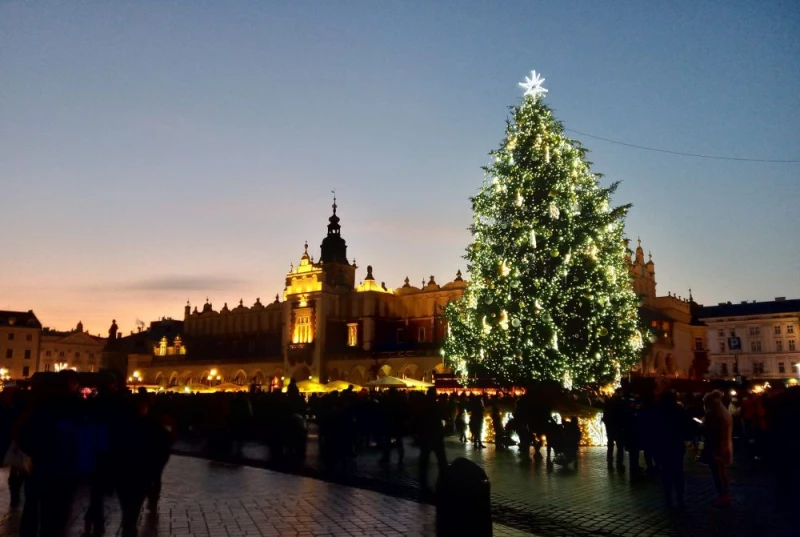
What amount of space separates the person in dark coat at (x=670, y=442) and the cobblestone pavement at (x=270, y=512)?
3.28 metres

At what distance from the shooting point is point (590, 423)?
2172 cm

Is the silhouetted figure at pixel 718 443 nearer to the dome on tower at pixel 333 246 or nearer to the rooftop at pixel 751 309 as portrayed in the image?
the dome on tower at pixel 333 246

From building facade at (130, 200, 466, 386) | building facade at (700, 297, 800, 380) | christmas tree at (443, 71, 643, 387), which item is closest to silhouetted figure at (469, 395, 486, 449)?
christmas tree at (443, 71, 643, 387)

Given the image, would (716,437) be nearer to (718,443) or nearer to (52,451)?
(718,443)

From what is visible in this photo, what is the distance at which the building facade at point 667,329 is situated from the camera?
5578 centimetres

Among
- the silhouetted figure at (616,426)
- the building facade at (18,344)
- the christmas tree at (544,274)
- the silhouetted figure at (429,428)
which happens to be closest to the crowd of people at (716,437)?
the silhouetted figure at (616,426)

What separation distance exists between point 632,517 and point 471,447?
11.0 meters

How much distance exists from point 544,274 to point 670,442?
17.1 meters

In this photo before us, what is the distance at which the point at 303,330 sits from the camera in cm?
6144

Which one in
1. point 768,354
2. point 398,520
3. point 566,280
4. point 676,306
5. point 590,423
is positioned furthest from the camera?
point 768,354

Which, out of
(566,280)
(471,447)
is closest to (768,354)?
(566,280)

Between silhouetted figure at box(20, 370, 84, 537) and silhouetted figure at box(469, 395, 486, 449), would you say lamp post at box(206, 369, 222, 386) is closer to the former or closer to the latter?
silhouetted figure at box(469, 395, 486, 449)

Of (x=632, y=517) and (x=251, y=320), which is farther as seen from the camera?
(x=251, y=320)

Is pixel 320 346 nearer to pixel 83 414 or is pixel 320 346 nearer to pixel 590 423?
pixel 590 423
